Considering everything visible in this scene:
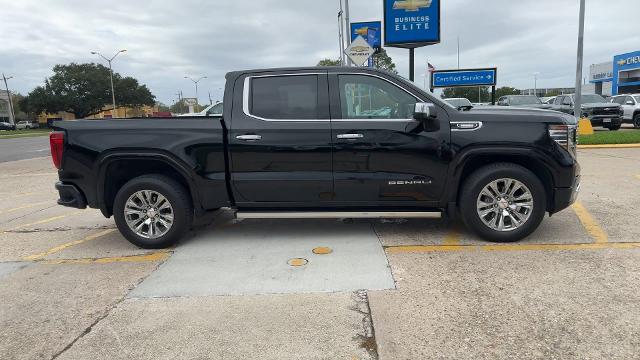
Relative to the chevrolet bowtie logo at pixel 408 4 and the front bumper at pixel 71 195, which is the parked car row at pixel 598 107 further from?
the front bumper at pixel 71 195

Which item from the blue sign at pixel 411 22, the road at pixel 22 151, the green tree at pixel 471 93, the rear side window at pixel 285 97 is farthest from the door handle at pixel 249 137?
the green tree at pixel 471 93

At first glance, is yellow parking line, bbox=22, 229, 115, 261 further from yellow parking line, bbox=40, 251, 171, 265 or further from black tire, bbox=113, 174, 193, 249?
black tire, bbox=113, 174, 193, 249

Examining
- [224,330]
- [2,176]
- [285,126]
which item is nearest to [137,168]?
[285,126]

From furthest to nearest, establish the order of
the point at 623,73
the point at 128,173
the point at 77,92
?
the point at 77,92 → the point at 623,73 → the point at 128,173

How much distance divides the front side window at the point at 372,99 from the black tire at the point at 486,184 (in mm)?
970

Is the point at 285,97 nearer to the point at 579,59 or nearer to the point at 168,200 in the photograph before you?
the point at 168,200

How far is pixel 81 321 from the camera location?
3.42m

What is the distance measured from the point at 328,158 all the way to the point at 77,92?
88.3 m

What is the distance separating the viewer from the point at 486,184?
15.4 ft

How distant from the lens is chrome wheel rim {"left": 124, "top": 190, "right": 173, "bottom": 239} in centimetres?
497

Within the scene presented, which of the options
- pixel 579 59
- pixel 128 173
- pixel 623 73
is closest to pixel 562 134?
pixel 128 173

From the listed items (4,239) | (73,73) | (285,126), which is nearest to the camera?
(285,126)

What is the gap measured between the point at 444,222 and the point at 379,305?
253 centimetres

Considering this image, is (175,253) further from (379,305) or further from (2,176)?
(2,176)
